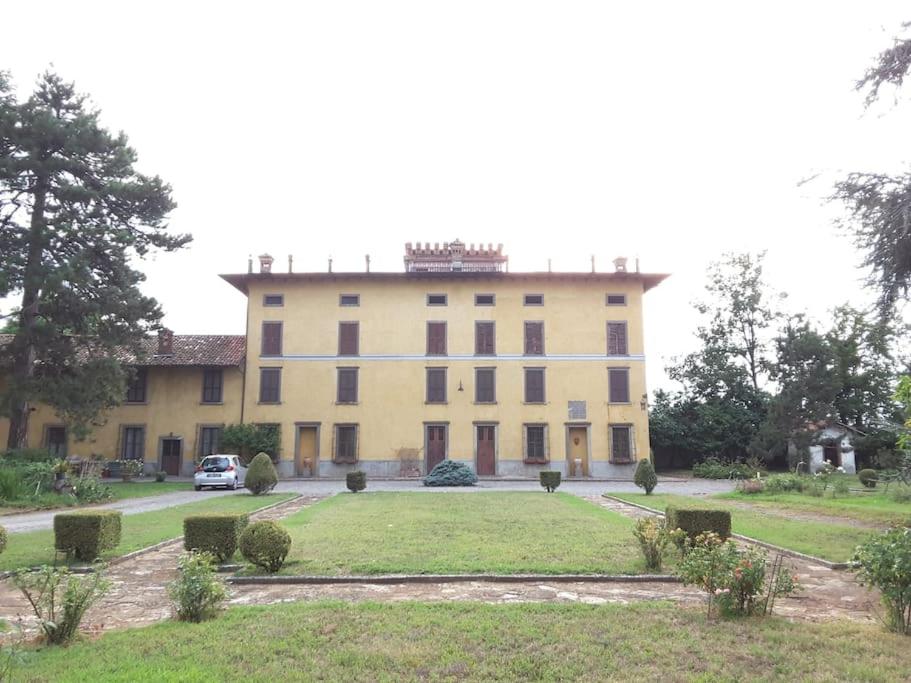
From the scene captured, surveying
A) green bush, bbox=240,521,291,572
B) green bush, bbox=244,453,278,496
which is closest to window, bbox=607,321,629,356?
green bush, bbox=244,453,278,496

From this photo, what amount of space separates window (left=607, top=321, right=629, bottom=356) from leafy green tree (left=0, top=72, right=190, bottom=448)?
20909 millimetres

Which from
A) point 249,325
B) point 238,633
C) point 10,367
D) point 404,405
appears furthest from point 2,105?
point 238,633

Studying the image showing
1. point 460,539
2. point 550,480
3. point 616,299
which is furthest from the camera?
point 616,299

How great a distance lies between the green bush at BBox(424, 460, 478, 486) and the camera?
2592 centimetres

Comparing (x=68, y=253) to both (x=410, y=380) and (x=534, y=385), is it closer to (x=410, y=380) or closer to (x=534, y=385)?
(x=410, y=380)

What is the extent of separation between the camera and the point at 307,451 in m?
32.1

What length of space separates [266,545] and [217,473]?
60.0 ft

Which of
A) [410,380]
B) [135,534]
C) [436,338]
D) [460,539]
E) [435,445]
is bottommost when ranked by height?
[135,534]

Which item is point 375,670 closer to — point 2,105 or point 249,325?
point 2,105

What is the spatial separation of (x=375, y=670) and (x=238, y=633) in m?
1.57

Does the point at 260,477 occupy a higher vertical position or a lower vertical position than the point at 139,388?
lower

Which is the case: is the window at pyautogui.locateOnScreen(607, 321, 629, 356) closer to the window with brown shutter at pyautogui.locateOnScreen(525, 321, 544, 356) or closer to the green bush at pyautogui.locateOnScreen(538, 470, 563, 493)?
the window with brown shutter at pyautogui.locateOnScreen(525, 321, 544, 356)

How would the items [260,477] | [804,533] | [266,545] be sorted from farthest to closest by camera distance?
[260,477] < [804,533] < [266,545]

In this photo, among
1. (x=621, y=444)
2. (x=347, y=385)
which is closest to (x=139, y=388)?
(x=347, y=385)
